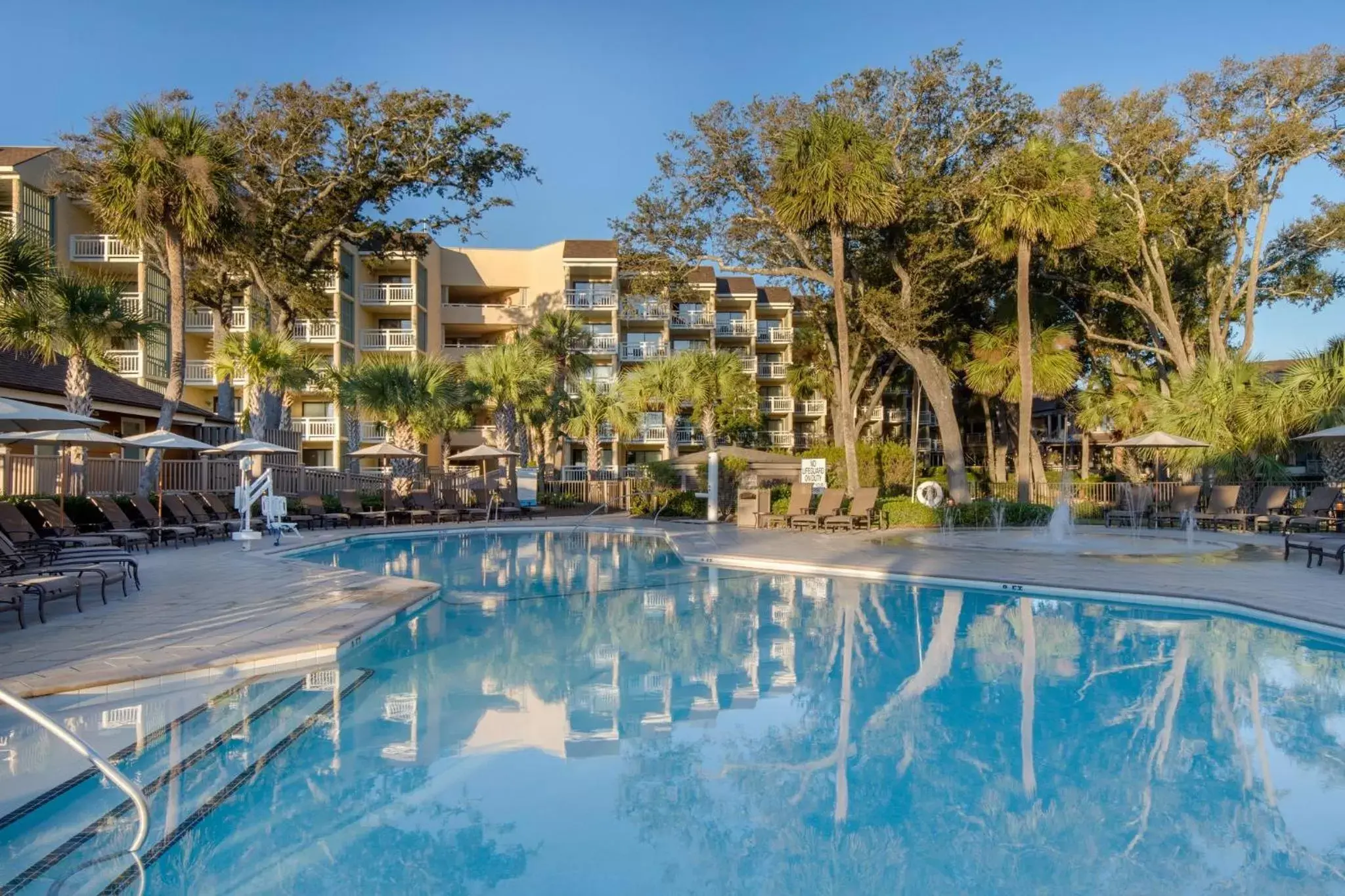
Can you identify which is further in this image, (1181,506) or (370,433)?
(370,433)

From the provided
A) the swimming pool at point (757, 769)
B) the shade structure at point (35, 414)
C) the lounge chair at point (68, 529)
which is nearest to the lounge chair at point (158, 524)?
the lounge chair at point (68, 529)

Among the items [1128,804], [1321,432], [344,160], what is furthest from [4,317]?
[1321,432]

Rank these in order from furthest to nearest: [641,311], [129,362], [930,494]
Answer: [641,311] → [129,362] → [930,494]

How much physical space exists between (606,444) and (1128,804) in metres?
37.0

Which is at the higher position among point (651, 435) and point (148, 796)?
point (651, 435)

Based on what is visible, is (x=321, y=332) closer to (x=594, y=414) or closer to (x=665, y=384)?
(x=594, y=414)

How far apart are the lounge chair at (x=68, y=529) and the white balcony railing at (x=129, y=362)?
1810cm

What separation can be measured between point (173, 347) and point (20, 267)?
5088 mm

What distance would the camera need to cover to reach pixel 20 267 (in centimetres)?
1266

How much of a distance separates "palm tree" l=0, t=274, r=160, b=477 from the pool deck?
496cm

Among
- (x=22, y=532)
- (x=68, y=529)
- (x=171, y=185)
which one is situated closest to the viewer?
(x=22, y=532)

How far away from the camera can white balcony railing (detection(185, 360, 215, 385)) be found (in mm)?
34375

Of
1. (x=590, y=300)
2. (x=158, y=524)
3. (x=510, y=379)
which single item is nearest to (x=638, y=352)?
(x=590, y=300)

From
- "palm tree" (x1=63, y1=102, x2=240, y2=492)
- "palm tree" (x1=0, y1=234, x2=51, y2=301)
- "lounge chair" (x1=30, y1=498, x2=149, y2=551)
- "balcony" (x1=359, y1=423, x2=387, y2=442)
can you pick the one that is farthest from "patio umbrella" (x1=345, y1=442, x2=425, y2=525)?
"balcony" (x1=359, y1=423, x2=387, y2=442)
